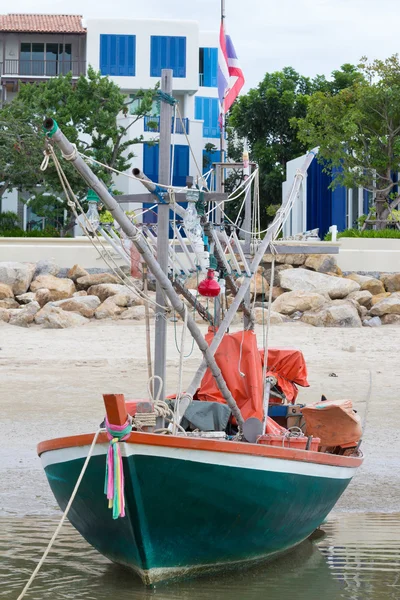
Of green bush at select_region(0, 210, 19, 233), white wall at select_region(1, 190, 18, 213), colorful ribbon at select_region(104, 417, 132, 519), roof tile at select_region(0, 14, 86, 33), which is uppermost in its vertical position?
roof tile at select_region(0, 14, 86, 33)

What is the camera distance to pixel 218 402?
912 cm

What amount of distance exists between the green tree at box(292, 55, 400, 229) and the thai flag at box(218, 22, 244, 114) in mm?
22579

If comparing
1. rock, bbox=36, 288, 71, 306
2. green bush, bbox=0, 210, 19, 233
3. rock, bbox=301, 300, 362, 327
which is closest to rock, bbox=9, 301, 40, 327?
rock, bbox=36, 288, 71, 306

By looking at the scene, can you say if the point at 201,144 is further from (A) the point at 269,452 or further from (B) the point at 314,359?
(A) the point at 269,452

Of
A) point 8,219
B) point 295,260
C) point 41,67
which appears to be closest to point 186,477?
point 295,260

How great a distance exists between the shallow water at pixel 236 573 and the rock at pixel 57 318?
1281 centimetres

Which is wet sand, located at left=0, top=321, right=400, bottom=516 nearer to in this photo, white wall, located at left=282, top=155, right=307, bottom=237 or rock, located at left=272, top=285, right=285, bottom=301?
rock, located at left=272, top=285, right=285, bottom=301

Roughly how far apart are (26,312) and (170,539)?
16.4 metres

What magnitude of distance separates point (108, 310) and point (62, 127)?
48.9 feet

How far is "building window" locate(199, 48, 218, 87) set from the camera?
53.2 meters

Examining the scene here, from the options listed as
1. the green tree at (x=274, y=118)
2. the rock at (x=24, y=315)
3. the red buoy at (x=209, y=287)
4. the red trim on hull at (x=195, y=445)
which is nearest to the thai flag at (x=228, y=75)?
the red buoy at (x=209, y=287)

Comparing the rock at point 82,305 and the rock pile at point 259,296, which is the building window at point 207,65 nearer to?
the rock pile at point 259,296

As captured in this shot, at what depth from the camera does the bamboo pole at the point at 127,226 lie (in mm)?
6254

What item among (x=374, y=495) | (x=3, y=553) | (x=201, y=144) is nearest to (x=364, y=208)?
(x=201, y=144)
